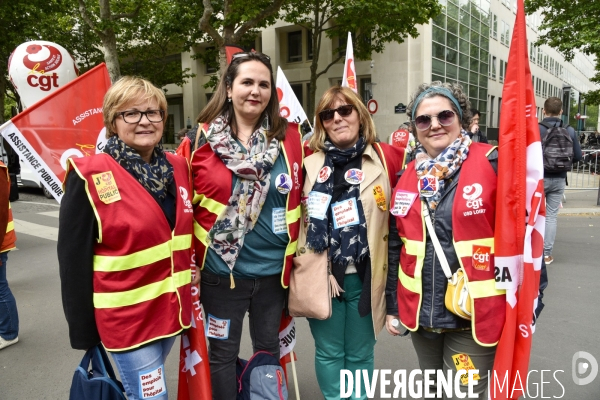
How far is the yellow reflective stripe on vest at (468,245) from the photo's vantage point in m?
1.95

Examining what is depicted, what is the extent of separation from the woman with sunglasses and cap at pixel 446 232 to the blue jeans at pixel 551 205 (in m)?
4.50

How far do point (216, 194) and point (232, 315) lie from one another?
65cm

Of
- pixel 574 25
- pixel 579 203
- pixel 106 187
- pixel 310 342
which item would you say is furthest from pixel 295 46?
pixel 106 187

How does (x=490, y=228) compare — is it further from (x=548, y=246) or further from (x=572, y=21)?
(x=572, y=21)

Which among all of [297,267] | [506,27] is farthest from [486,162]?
[506,27]

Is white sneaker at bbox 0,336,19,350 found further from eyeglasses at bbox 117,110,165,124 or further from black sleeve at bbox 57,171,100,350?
eyeglasses at bbox 117,110,165,124

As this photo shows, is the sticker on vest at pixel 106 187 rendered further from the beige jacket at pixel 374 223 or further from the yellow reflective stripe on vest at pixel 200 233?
the beige jacket at pixel 374 223

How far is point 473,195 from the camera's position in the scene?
197cm

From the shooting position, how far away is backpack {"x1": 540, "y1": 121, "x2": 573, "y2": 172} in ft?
19.6

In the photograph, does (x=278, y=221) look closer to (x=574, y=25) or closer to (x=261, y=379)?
(x=261, y=379)

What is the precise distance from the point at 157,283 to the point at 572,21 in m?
17.2

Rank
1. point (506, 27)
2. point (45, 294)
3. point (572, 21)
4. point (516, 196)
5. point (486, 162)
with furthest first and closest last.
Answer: point (506, 27) < point (572, 21) < point (45, 294) < point (486, 162) < point (516, 196)

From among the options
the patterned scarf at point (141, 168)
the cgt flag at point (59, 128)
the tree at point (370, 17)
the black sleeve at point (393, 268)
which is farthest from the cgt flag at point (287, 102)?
the tree at point (370, 17)

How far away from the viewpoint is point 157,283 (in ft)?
6.75
